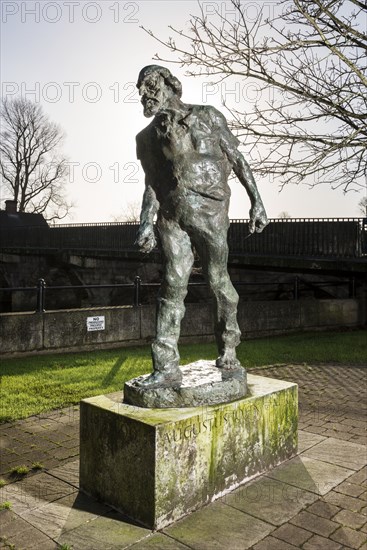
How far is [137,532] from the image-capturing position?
122 inches

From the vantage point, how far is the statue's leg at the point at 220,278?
12.4 feet

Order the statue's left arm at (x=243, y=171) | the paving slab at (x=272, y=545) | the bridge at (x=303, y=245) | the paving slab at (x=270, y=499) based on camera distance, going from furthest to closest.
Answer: the bridge at (x=303, y=245), the statue's left arm at (x=243, y=171), the paving slab at (x=270, y=499), the paving slab at (x=272, y=545)

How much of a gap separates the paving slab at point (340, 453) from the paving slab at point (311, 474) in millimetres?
116

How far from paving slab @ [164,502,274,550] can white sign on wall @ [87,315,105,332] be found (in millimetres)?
7084

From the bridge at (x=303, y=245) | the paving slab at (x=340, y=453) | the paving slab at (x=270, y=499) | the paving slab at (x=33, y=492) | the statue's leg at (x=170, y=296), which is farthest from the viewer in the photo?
the bridge at (x=303, y=245)

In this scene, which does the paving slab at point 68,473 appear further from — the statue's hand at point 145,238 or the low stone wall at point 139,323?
the low stone wall at point 139,323

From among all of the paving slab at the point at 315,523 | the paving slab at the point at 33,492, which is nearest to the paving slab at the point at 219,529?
the paving slab at the point at 315,523

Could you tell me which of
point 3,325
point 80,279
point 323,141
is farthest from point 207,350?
point 80,279

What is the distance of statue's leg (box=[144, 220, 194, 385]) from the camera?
3.71 m

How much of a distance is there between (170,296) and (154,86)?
5.24 ft

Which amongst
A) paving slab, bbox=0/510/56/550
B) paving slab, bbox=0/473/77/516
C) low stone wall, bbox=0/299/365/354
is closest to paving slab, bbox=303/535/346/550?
paving slab, bbox=0/510/56/550

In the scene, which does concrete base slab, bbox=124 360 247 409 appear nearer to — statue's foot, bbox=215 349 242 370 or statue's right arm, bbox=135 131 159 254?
statue's foot, bbox=215 349 242 370

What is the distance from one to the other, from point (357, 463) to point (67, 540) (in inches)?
102

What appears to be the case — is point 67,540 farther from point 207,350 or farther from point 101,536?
point 207,350
